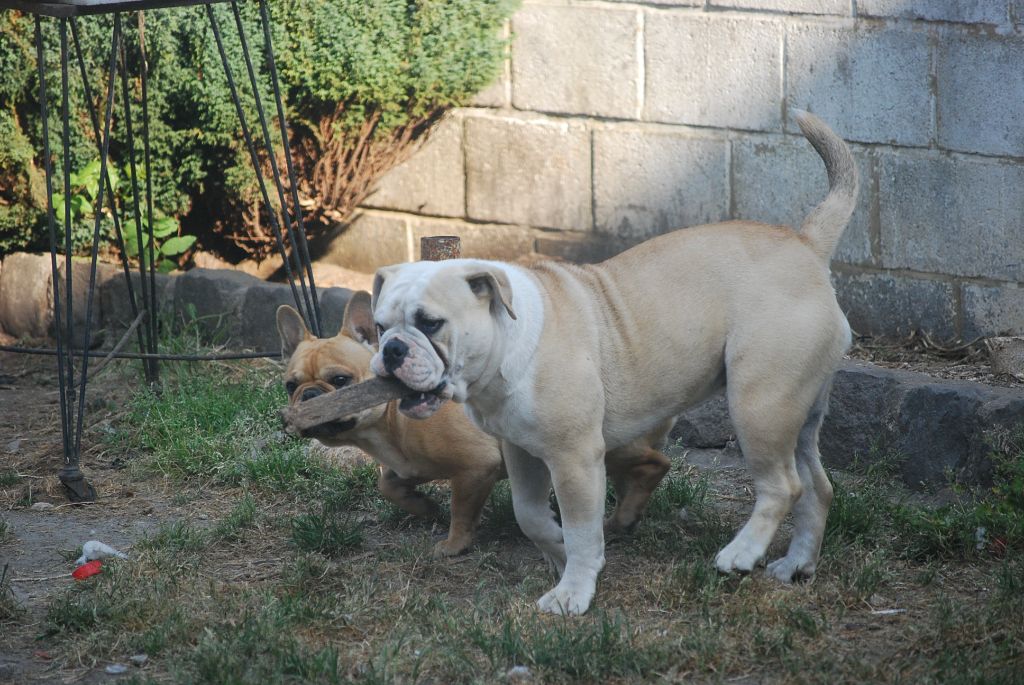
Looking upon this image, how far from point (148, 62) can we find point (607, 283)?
388 centimetres

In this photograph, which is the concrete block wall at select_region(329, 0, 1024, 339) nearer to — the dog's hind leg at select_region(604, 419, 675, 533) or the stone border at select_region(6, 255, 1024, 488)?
the stone border at select_region(6, 255, 1024, 488)

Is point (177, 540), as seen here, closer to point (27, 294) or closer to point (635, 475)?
point (635, 475)

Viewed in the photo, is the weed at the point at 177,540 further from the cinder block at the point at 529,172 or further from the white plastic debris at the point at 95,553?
the cinder block at the point at 529,172

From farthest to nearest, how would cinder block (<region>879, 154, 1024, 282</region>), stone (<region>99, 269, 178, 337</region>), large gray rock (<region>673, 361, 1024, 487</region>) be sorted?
stone (<region>99, 269, 178, 337</region>) < cinder block (<region>879, 154, 1024, 282</region>) < large gray rock (<region>673, 361, 1024, 487</region>)

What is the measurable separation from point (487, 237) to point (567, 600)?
13.1ft

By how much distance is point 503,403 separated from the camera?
4.07m

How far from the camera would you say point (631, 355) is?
169 inches

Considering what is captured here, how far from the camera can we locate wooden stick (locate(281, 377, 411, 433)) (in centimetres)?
398

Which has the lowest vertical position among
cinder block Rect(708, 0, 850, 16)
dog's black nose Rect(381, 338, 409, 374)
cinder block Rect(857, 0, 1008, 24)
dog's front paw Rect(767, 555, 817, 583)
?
dog's front paw Rect(767, 555, 817, 583)

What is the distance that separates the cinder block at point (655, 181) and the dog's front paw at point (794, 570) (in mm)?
3035

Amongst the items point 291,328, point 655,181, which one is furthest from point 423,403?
point 655,181

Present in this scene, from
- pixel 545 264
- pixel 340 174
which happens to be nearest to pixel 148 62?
pixel 340 174

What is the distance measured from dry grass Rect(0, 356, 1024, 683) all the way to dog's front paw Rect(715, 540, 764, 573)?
0.15ft

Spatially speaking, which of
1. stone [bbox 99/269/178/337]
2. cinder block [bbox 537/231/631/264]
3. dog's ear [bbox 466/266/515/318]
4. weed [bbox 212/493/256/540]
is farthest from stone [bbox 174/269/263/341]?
dog's ear [bbox 466/266/515/318]
